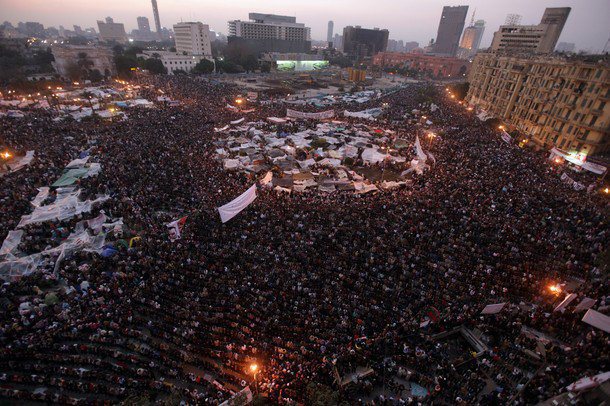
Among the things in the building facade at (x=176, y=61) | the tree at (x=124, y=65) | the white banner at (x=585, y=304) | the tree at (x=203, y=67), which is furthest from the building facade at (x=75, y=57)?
the white banner at (x=585, y=304)

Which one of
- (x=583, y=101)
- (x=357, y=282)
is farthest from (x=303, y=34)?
(x=357, y=282)

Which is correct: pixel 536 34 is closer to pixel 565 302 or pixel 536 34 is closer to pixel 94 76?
pixel 565 302

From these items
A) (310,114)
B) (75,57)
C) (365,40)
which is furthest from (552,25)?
(75,57)

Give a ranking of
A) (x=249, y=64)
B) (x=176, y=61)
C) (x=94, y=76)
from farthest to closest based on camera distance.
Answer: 1. (x=249, y=64)
2. (x=176, y=61)
3. (x=94, y=76)

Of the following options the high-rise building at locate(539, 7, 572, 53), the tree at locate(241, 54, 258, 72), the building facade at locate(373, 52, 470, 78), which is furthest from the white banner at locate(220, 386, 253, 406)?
the building facade at locate(373, 52, 470, 78)

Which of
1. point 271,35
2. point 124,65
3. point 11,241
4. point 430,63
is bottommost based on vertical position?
point 11,241

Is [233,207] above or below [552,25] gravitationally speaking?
below

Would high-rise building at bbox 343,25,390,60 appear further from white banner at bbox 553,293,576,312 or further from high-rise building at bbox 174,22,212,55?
white banner at bbox 553,293,576,312
